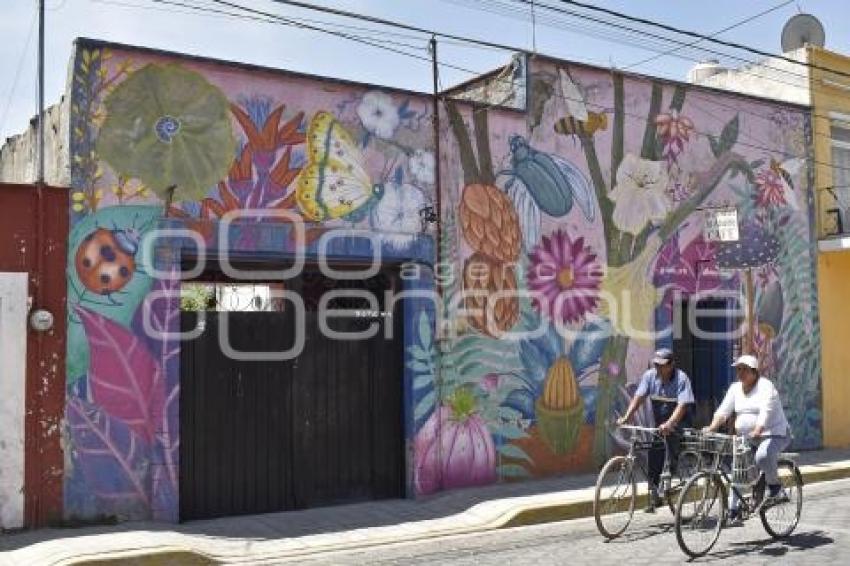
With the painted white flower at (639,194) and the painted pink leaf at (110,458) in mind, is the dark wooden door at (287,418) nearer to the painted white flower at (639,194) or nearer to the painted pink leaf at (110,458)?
the painted pink leaf at (110,458)

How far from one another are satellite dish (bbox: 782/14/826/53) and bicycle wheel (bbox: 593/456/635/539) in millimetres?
9786

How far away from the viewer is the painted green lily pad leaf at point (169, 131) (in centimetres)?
893

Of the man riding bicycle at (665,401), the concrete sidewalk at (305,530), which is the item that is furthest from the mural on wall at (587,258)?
the man riding bicycle at (665,401)

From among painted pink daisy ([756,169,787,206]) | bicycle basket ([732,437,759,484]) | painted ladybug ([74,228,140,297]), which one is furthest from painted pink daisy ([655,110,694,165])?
painted ladybug ([74,228,140,297])

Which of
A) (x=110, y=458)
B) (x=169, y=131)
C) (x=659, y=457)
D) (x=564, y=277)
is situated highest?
(x=169, y=131)

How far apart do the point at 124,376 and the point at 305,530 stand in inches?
88.2

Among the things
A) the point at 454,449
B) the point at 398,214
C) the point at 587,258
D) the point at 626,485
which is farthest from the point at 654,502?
the point at 587,258

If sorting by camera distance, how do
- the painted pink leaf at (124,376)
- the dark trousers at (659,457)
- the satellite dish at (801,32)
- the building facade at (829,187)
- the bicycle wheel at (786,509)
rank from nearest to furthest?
the bicycle wheel at (786,509) → the painted pink leaf at (124,376) → the dark trousers at (659,457) → the building facade at (829,187) → the satellite dish at (801,32)

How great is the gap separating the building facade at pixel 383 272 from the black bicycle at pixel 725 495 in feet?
7.57

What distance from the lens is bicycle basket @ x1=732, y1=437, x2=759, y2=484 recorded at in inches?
317

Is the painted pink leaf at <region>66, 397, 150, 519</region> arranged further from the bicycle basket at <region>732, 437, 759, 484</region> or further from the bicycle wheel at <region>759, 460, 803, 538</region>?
the bicycle wheel at <region>759, 460, 803, 538</region>

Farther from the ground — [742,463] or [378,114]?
[378,114]

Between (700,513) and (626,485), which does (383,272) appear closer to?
(626,485)

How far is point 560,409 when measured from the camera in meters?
11.7
